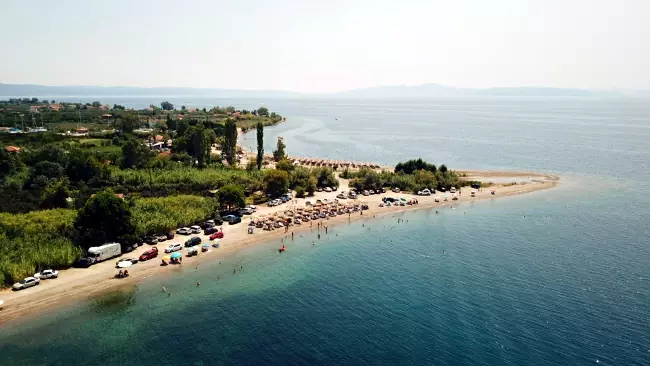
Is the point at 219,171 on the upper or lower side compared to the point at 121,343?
upper

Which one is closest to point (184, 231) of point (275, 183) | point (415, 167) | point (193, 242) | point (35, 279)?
point (193, 242)

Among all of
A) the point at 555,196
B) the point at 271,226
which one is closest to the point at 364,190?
the point at 271,226

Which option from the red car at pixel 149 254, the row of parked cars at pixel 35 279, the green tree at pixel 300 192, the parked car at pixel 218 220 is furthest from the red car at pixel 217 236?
the green tree at pixel 300 192

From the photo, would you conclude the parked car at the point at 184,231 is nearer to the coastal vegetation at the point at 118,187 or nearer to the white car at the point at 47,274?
the coastal vegetation at the point at 118,187

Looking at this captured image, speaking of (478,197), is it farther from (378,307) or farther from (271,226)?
(378,307)

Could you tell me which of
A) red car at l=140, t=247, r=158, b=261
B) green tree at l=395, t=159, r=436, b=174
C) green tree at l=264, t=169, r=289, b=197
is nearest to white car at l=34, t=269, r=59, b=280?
red car at l=140, t=247, r=158, b=261

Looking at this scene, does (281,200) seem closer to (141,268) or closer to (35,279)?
(141,268)

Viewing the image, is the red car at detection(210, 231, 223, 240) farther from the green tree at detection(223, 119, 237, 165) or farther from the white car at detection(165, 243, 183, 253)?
the green tree at detection(223, 119, 237, 165)
